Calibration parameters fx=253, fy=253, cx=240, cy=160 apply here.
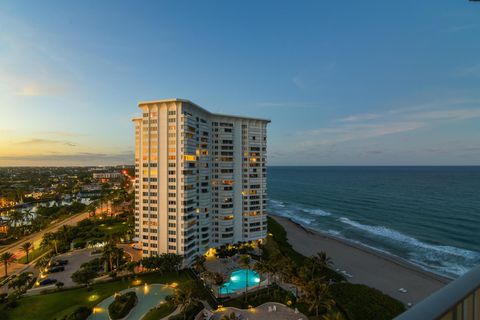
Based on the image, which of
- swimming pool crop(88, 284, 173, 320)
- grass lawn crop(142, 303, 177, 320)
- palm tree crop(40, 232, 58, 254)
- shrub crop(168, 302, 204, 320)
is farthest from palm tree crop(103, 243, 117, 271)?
shrub crop(168, 302, 204, 320)

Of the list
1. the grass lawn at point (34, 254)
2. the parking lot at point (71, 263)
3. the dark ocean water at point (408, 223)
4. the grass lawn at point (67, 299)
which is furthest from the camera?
the dark ocean water at point (408, 223)

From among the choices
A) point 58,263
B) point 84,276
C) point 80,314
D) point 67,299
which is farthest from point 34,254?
point 80,314

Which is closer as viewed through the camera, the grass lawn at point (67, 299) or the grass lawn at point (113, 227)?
the grass lawn at point (67, 299)

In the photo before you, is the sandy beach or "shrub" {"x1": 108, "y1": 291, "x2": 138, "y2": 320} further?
the sandy beach

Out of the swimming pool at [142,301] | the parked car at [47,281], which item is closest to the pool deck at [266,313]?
the swimming pool at [142,301]

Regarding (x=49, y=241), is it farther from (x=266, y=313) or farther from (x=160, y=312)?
(x=266, y=313)

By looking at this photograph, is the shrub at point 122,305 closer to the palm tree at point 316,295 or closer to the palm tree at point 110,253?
the palm tree at point 110,253

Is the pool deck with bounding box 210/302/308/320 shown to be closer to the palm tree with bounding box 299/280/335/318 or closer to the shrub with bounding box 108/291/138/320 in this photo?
the palm tree with bounding box 299/280/335/318

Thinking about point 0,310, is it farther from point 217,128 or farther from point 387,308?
point 387,308
